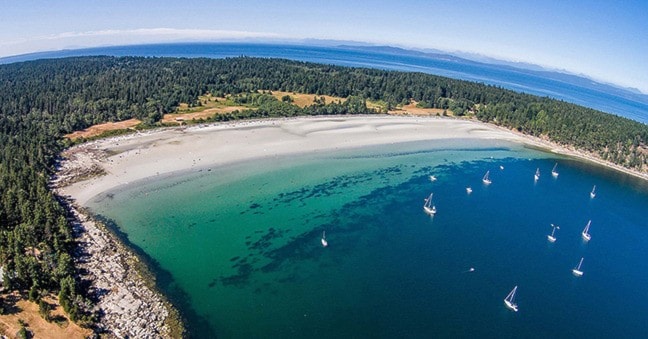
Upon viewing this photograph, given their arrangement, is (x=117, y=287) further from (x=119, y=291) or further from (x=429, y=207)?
(x=429, y=207)

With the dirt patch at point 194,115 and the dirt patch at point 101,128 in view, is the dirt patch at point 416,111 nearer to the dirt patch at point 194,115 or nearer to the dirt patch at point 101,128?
the dirt patch at point 194,115

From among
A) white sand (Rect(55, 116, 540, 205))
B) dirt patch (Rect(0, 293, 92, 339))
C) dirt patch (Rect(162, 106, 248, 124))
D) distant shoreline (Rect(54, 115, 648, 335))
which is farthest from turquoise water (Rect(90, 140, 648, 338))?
dirt patch (Rect(162, 106, 248, 124))

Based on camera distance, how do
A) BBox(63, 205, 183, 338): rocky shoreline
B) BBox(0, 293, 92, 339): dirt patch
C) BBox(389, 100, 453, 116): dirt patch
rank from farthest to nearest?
BBox(389, 100, 453, 116): dirt patch < BBox(63, 205, 183, 338): rocky shoreline < BBox(0, 293, 92, 339): dirt patch

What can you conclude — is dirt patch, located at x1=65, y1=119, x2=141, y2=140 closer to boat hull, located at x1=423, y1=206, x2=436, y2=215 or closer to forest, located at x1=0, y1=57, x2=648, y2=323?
forest, located at x1=0, y1=57, x2=648, y2=323

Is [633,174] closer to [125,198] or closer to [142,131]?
[125,198]

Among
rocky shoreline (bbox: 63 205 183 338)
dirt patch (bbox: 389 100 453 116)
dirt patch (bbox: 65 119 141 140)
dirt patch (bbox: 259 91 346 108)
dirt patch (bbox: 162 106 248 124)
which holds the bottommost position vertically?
dirt patch (bbox: 389 100 453 116)

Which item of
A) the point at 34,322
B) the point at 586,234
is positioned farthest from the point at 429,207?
the point at 34,322

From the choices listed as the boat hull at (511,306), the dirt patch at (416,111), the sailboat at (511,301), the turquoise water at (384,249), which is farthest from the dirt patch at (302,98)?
the boat hull at (511,306)

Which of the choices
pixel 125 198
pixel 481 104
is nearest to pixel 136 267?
pixel 125 198
